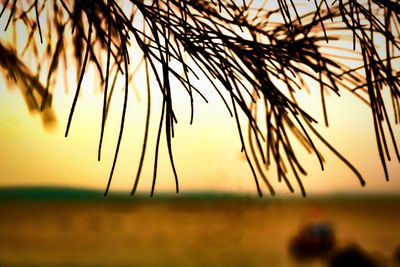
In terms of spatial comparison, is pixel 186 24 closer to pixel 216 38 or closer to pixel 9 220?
pixel 216 38

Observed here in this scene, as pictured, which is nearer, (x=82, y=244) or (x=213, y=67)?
(x=213, y=67)

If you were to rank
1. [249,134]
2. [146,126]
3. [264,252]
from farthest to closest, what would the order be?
[264,252]
[249,134]
[146,126]

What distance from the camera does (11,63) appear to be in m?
0.61

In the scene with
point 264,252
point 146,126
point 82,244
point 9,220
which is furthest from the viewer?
point 9,220

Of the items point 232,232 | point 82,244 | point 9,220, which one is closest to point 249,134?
point 232,232

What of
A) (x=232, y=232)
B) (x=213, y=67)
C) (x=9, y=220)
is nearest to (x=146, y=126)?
(x=213, y=67)

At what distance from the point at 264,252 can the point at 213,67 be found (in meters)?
8.45

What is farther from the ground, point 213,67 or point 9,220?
point 213,67

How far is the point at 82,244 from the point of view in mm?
9734

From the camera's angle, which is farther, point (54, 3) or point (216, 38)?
point (54, 3)

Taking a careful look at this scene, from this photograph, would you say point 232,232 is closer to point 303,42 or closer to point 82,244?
point 82,244

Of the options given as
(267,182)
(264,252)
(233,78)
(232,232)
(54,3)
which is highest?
(54,3)

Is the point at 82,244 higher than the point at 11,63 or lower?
lower

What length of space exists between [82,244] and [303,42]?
390 inches
